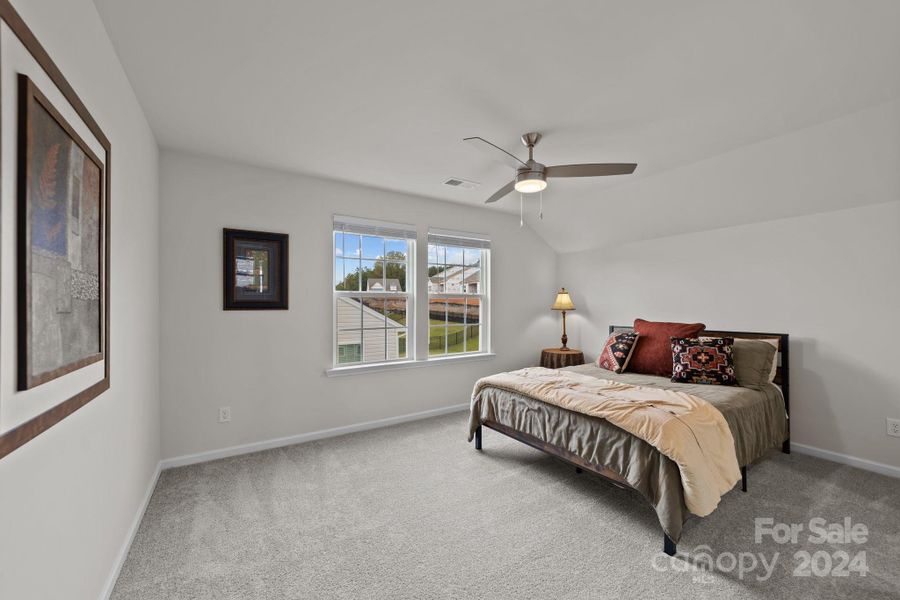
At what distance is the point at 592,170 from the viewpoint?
2.66 meters

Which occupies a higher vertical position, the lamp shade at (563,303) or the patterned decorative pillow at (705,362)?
the lamp shade at (563,303)

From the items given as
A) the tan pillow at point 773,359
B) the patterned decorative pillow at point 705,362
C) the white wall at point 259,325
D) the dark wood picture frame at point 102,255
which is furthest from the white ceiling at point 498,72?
the tan pillow at point 773,359

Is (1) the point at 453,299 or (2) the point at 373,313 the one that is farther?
(1) the point at 453,299

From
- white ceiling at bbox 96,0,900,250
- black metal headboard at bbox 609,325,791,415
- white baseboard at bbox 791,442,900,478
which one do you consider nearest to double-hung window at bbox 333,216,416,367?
white ceiling at bbox 96,0,900,250

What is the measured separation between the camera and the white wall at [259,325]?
3104 mm

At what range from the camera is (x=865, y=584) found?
6.01 ft

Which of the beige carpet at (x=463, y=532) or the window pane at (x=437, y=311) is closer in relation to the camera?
the beige carpet at (x=463, y=532)

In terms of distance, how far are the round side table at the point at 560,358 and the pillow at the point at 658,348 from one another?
1.06 meters

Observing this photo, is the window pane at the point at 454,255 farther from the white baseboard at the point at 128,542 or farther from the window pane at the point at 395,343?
the white baseboard at the point at 128,542

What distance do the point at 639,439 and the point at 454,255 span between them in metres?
3.00

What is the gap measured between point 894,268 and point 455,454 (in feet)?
11.8

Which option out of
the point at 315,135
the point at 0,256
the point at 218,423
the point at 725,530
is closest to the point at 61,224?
the point at 0,256

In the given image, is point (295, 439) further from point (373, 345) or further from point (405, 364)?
point (405, 364)

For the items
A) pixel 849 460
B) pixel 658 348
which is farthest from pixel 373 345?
pixel 849 460
